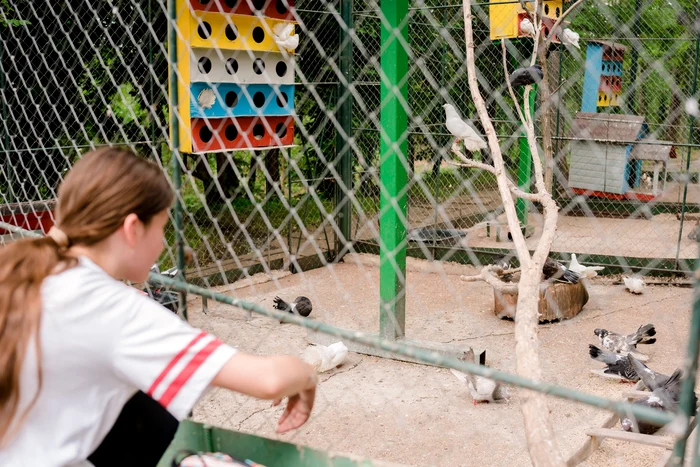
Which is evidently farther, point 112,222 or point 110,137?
point 110,137

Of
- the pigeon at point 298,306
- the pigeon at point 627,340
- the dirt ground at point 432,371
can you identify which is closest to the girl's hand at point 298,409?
the dirt ground at point 432,371

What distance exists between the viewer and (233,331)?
509cm

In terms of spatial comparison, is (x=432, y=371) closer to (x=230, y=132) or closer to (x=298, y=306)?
(x=298, y=306)

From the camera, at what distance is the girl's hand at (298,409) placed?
4.19 feet

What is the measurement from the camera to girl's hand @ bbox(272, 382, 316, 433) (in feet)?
4.19

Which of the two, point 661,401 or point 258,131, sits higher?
point 258,131

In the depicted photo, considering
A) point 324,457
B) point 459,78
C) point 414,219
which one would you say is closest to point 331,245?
point 414,219

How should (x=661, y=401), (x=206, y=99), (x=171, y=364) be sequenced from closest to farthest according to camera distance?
(x=171, y=364)
(x=661, y=401)
(x=206, y=99)

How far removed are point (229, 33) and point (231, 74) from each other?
36 centimetres

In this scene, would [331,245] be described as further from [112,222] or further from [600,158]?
[112,222]

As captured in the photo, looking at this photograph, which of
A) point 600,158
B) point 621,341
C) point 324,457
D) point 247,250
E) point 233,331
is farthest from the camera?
point 600,158

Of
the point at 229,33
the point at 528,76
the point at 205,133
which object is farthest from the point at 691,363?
the point at 229,33

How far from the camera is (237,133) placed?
4465mm

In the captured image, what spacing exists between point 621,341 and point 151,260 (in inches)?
156
